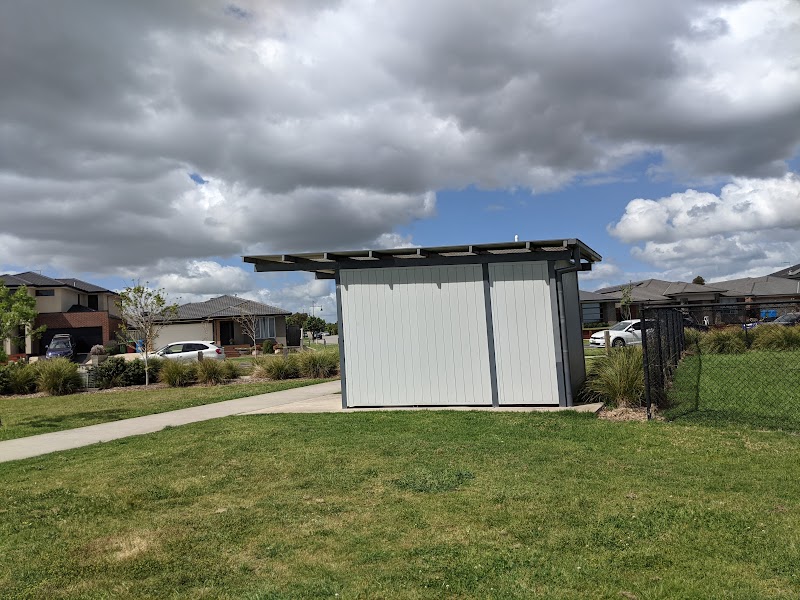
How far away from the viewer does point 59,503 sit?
6.29 m

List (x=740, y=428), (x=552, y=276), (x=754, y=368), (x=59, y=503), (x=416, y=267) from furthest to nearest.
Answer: (x=754, y=368) → (x=416, y=267) → (x=552, y=276) → (x=740, y=428) → (x=59, y=503)

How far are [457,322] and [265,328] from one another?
38807 millimetres

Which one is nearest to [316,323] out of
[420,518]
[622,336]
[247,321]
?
[247,321]

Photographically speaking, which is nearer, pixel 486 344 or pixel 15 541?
pixel 15 541

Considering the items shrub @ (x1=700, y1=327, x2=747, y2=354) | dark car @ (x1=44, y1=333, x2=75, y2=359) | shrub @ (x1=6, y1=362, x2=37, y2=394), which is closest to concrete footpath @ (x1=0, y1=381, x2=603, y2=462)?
shrub @ (x1=6, y1=362, x2=37, y2=394)

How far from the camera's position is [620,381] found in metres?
10.9

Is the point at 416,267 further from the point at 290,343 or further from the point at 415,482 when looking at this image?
the point at 290,343

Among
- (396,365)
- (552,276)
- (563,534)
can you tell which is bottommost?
(563,534)

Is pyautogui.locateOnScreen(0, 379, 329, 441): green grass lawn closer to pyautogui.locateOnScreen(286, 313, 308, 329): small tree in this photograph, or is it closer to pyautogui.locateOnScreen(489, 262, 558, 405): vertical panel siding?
pyautogui.locateOnScreen(489, 262, 558, 405): vertical panel siding

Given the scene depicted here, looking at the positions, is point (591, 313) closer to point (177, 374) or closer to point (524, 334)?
point (177, 374)

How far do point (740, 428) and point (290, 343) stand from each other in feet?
148

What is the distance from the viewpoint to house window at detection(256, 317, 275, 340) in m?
48.5

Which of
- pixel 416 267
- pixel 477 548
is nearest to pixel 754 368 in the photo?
pixel 416 267

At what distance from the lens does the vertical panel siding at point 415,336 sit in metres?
12.0
